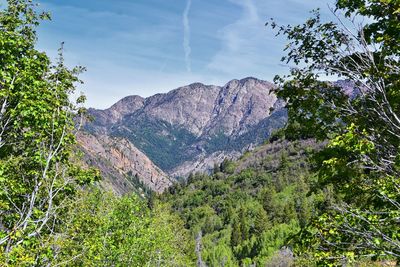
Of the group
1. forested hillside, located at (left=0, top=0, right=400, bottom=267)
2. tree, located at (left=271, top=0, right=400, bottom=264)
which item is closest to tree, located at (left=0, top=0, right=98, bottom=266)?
forested hillside, located at (left=0, top=0, right=400, bottom=267)

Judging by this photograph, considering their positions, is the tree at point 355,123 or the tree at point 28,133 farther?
the tree at point 28,133

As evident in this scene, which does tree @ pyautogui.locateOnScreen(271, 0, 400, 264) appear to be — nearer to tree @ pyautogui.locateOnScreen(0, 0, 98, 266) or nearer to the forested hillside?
the forested hillside

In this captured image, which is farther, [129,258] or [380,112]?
[129,258]

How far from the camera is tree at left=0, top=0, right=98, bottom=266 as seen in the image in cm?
1441

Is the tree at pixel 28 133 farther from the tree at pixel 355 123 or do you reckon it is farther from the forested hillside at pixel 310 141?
the tree at pixel 355 123

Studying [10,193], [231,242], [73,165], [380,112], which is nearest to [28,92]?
[10,193]

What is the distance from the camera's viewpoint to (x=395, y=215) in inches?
365

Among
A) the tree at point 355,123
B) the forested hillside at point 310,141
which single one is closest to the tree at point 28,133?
the forested hillside at point 310,141

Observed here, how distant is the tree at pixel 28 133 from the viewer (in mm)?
14406

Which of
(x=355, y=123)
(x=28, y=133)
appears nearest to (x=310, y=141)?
(x=355, y=123)

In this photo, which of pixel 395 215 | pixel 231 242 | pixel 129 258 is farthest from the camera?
pixel 231 242

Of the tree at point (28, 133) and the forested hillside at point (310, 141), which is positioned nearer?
the forested hillside at point (310, 141)

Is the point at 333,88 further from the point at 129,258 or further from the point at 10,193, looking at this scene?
the point at 129,258

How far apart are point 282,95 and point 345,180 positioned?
11.9 ft
